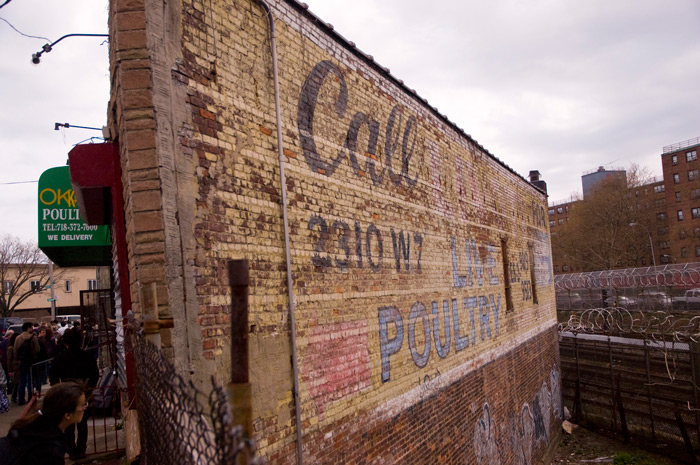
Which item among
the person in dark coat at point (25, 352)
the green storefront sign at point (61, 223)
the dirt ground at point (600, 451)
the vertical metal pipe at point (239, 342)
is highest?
the green storefront sign at point (61, 223)

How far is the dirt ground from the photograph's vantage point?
12.9 metres

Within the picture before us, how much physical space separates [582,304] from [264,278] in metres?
32.9

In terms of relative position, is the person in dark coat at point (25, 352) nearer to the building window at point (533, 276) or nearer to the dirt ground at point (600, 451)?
the building window at point (533, 276)

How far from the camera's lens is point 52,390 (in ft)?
9.09

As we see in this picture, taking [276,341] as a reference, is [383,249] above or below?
above

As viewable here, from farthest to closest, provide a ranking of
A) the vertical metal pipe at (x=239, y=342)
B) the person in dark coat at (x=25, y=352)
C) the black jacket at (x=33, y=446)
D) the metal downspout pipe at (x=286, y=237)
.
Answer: the person in dark coat at (x=25, y=352), the metal downspout pipe at (x=286, y=237), the black jacket at (x=33, y=446), the vertical metal pipe at (x=239, y=342)

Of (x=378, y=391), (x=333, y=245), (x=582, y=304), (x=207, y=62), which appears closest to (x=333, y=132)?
(x=333, y=245)

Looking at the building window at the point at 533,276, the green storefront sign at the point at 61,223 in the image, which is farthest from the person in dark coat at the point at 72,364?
the building window at the point at 533,276

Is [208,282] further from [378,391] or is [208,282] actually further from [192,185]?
[378,391]

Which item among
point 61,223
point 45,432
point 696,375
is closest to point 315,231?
point 45,432

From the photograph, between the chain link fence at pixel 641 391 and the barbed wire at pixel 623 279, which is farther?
the barbed wire at pixel 623 279

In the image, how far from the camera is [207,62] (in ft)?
13.1

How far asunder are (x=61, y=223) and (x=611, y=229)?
53530 millimetres

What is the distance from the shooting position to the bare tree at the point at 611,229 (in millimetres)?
49625
